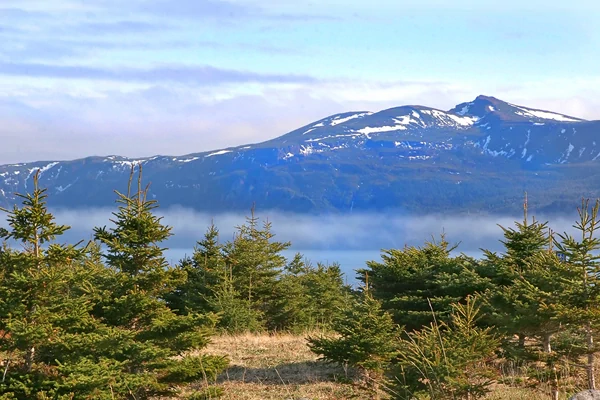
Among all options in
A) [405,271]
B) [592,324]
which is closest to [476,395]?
[592,324]

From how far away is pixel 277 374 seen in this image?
50.4ft

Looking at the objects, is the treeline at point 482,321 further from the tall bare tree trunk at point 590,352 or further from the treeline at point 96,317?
the treeline at point 96,317

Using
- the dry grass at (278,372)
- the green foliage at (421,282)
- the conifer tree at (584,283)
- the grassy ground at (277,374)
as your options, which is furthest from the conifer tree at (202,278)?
the conifer tree at (584,283)

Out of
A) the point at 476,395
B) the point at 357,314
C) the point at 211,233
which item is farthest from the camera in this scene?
the point at 211,233

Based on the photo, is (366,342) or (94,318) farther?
(366,342)

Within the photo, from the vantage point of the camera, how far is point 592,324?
1102 centimetres

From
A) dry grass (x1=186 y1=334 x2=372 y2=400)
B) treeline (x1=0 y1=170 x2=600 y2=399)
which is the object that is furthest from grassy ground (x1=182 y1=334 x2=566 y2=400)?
treeline (x1=0 y1=170 x2=600 y2=399)

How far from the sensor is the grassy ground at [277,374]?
47.8 feet

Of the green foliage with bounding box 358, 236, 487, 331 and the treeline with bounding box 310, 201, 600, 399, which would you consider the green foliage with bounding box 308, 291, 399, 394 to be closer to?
the treeline with bounding box 310, 201, 600, 399

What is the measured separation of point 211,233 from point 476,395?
22.8 meters

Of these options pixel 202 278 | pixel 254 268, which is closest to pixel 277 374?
pixel 202 278

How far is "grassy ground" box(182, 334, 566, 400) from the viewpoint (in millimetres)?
14578

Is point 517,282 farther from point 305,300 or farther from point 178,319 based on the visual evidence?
point 305,300

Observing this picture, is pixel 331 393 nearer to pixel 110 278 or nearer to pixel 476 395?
pixel 110 278
